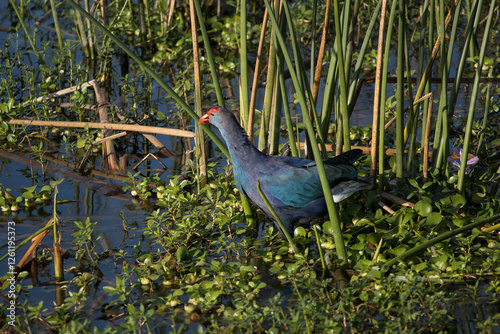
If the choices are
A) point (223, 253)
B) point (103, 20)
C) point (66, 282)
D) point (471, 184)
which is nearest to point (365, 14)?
point (103, 20)

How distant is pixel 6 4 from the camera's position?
5957mm

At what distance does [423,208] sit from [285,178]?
2.26 feet

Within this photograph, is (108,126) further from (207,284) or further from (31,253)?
(207,284)

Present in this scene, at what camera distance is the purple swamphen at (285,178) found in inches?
101

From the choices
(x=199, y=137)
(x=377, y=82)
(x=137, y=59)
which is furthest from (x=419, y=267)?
(x=137, y=59)

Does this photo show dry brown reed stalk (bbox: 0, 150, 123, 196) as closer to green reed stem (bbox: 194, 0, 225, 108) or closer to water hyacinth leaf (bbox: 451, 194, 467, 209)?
green reed stem (bbox: 194, 0, 225, 108)

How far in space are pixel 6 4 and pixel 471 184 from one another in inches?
207

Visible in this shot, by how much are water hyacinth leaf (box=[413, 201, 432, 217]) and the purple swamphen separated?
0.28m

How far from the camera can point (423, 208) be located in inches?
103

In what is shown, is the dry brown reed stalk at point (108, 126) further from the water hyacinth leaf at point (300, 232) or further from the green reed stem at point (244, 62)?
the water hyacinth leaf at point (300, 232)

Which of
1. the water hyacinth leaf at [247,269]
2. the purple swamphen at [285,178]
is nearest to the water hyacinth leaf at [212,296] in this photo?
the water hyacinth leaf at [247,269]

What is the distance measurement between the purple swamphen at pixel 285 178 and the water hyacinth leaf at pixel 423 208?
280 mm

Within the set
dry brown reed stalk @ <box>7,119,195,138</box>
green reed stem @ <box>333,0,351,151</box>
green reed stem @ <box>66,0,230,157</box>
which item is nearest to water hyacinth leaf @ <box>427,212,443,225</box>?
green reed stem @ <box>333,0,351,151</box>

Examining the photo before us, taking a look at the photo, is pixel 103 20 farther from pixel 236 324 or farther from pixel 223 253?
pixel 236 324
